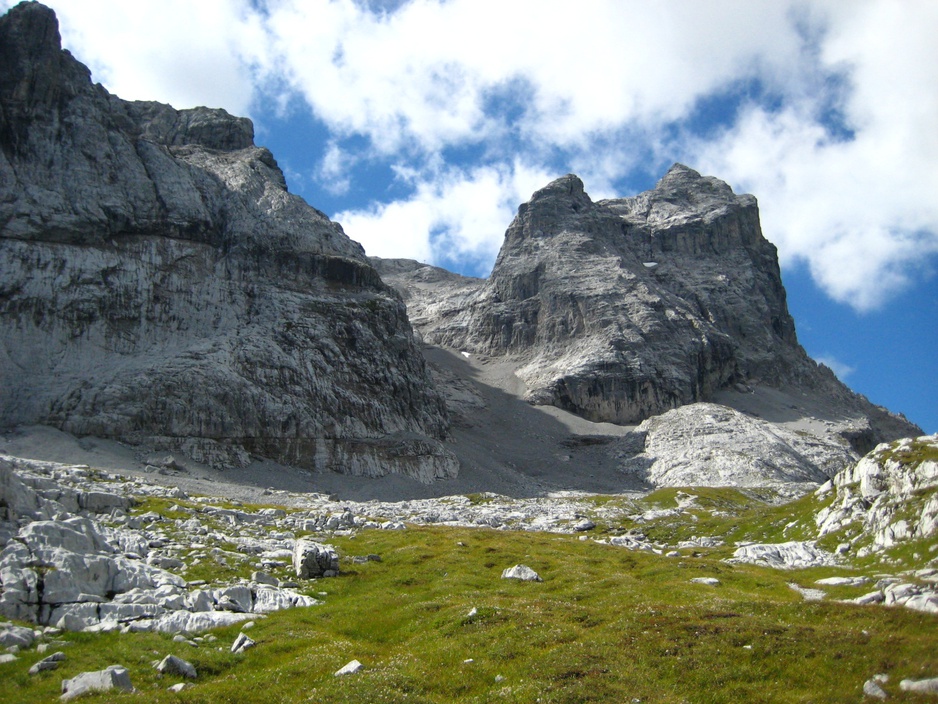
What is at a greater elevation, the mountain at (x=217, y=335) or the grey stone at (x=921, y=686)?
the mountain at (x=217, y=335)

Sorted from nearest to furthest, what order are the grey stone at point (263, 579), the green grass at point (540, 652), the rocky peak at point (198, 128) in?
1. the green grass at point (540, 652)
2. the grey stone at point (263, 579)
3. the rocky peak at point (198, 128)

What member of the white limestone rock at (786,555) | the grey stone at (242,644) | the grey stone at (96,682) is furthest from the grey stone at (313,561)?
the white limestone rock at (786,555)

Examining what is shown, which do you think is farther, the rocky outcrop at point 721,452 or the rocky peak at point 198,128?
the rocky peak at point 198,128

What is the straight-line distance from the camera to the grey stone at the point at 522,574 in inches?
1544

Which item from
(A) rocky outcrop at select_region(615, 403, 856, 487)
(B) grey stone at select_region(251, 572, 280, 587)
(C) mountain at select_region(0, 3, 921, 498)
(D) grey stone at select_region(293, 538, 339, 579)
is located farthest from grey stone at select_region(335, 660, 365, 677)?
(A) rocky outcrop at select_region(615, 403, 856, 487)

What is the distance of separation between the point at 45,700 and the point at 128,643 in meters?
4.38

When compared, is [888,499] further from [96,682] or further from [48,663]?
[48,663]

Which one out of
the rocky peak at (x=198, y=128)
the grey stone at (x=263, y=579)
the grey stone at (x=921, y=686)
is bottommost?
the grey stone at (x=263, y=579)

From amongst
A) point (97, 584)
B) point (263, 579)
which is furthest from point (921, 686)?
point (97, 584)

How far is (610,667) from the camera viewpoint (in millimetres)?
21578

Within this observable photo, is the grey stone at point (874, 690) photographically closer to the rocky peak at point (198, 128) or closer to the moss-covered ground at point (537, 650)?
the moss-covered ground at point (537, 650)

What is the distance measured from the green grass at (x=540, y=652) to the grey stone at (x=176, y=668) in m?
0.36

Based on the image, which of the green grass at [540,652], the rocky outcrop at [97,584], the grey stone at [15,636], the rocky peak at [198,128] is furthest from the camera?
the rocky peak at [198,128]

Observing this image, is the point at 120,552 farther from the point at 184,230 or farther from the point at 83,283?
the point at 184,230
